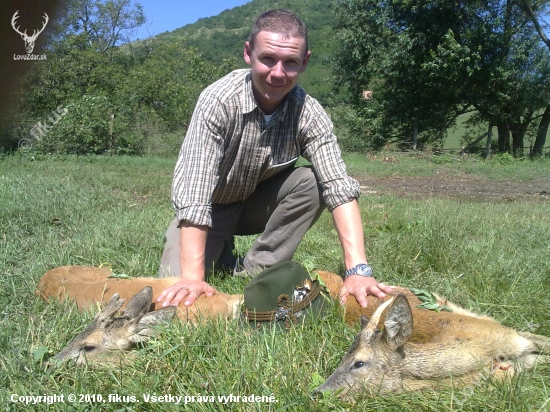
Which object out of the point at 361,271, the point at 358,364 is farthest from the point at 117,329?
the point at 361,271

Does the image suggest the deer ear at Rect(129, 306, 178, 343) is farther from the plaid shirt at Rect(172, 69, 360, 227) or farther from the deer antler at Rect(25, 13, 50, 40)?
the deer antler at Rect(25, 13, 50, 40)

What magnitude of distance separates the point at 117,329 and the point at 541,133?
64.4 ft

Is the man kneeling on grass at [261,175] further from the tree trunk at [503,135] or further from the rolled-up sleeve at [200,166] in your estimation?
the tree trunk at [503,135]

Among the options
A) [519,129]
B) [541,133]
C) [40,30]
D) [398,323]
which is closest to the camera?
[40,30]

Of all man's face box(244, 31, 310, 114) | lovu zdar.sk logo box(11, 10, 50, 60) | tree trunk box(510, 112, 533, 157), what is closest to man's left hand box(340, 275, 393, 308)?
man's face box(244, 31, 310, 114)

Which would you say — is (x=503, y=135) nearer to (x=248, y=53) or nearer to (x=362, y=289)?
(x=248, y=53)

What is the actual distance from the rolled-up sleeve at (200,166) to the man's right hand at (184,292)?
38 centimetres

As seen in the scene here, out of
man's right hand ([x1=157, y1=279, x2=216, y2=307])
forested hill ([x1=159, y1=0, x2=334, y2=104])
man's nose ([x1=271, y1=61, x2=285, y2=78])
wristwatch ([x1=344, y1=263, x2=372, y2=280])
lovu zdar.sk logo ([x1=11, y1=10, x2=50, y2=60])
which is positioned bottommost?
man's right hand ([x1=157, y1=279, x2=216, y2=307])

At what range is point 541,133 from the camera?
19.6 meters

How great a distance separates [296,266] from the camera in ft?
10.9

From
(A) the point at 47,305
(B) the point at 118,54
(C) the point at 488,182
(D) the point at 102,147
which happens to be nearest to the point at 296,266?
(A) the point at 47,305

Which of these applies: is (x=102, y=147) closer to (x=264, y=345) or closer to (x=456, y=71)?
(x=456, y=71)

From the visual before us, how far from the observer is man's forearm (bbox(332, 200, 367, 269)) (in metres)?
3.56

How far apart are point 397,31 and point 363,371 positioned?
20.3 meters
